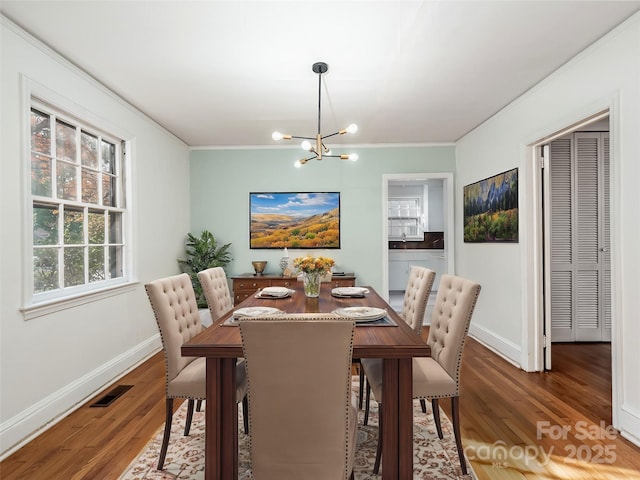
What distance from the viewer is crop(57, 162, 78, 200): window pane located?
2.93m

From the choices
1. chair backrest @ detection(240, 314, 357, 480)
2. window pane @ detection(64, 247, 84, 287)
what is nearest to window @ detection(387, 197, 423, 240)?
window pane @ detection(64, 247, 84, 287)

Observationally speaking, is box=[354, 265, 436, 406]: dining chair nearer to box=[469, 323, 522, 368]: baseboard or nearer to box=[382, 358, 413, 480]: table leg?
box=[382, 358, 413, 480]: table leg

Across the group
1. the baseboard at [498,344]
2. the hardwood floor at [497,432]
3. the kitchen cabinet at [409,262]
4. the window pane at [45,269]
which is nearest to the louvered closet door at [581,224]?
the baseboard at [498,344]

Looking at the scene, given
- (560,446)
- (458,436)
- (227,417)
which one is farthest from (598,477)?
(227,417)

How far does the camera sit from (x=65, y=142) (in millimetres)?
3014

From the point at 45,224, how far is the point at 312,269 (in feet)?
6.41

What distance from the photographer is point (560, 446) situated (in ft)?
7.45

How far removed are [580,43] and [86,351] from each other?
4.34 m

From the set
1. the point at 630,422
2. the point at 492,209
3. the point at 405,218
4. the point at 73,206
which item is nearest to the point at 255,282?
the point at 73,206

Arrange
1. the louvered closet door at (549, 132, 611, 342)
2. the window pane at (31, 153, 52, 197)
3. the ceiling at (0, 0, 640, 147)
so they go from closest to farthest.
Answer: the ceiling at (0, 0, 640, 147) → the window pane at (31, 153, 52, 197) → the louvered closet door at (549, 132, 611, 342)

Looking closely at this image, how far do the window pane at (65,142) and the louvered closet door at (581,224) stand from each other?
477cm

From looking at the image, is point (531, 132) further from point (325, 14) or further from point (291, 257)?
point (291, 257)

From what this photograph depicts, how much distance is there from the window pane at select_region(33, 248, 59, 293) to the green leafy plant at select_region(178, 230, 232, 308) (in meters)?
2.22

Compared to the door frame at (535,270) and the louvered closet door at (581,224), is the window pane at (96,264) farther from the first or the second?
the louvered closet door at (581,224)
